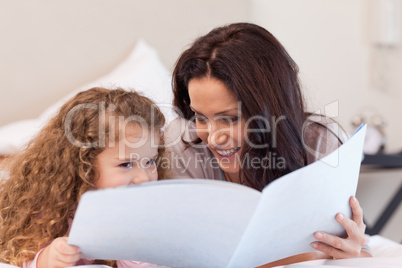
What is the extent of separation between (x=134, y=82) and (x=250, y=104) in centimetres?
82

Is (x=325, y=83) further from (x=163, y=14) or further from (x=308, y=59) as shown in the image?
(x=163, y=14)

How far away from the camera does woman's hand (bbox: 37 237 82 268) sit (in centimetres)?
82

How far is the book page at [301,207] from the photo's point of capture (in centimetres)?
77

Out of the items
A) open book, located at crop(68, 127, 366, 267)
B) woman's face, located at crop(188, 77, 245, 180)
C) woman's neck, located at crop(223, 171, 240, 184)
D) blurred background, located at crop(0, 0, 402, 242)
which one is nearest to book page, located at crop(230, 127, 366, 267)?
open book, located at crop(68, 127, 366, 267)

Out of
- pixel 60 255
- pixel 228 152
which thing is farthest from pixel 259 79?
pixel 60 255

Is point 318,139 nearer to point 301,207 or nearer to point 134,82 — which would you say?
point 301,207

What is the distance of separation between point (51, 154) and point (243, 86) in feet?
1.32

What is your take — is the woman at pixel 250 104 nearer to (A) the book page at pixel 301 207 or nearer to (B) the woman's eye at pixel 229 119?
(B) the woman's eye at pixel 229 119

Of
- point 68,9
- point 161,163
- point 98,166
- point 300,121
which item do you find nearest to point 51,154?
point 98,166

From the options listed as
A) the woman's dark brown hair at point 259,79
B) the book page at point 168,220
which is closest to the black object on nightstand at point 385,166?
the woman's dark brown hair at point 259,79

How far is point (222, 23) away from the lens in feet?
6.91

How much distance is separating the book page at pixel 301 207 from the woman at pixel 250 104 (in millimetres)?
176

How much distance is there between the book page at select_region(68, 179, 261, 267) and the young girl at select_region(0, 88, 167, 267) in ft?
0.71

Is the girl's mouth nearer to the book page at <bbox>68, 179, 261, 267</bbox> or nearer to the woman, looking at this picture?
the woman
